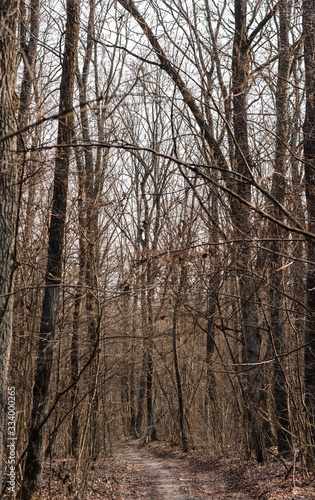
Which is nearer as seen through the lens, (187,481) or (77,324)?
(77,324)

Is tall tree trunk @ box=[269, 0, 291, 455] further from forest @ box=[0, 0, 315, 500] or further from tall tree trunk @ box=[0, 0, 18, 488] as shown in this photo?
tall tree trunk @ box=[0, 0, 18, 488]

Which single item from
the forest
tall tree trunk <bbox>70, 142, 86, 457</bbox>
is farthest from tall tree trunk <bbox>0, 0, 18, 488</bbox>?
tall tree trunk <bbox>70, 142, 86, 457</bbox>

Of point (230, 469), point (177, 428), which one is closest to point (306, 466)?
point (230, 469)

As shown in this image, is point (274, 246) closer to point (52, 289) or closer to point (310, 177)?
point (310, 177)

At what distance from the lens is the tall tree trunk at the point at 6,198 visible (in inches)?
135

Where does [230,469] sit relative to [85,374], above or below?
below

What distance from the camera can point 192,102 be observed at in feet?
27.9

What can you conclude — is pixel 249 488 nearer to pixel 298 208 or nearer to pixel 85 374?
pixel 85 374

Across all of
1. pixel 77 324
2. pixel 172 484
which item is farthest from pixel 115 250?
pixel 172 484

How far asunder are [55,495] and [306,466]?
12.4ft

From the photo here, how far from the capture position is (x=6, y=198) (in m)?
3.50

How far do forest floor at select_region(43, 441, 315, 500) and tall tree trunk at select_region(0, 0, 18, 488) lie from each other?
3253 millimetres

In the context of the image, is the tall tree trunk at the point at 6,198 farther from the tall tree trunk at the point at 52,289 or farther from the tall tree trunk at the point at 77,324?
the tall tree trunk at the point at 77,324

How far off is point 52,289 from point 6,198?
9.57 feet
